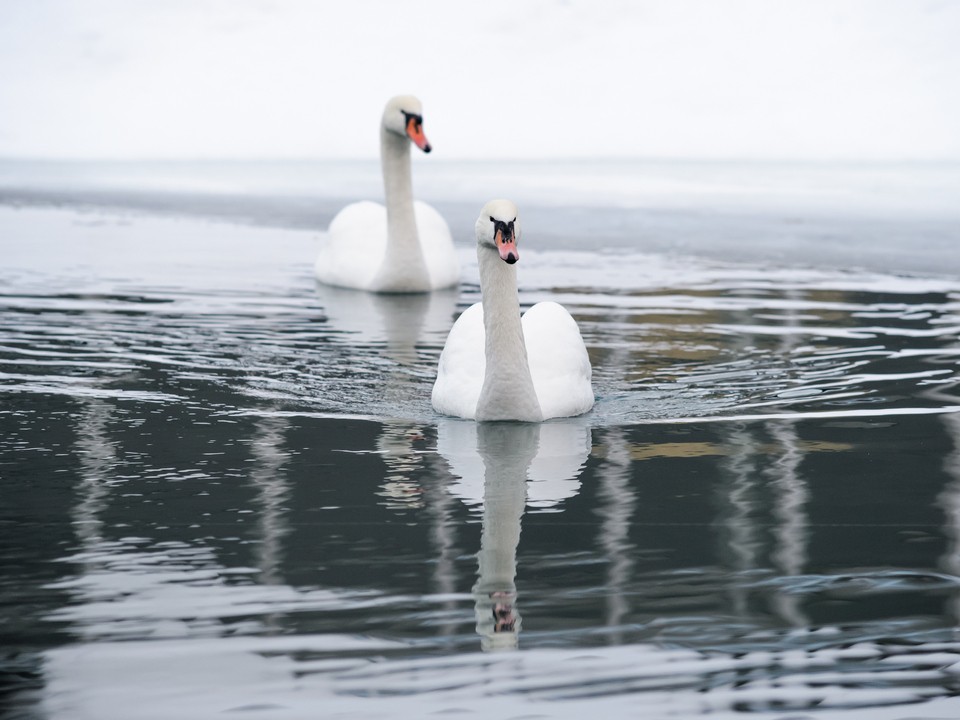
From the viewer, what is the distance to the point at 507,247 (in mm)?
6230

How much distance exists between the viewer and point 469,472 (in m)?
5.71

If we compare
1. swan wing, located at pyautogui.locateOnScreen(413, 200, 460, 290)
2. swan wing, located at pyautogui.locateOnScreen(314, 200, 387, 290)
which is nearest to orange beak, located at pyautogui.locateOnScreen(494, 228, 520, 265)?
swan wing, located at pyautogui.locateOnScreen(413, 200, 460, 290)

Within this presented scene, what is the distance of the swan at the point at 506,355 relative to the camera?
6625mm

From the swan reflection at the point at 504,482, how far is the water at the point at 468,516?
0.06 ft

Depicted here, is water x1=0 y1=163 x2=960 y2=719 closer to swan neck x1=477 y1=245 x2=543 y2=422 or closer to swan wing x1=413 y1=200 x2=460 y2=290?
swan neck x1=477 y1=245 x2=543 y2=422

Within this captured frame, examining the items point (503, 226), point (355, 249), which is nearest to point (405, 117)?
point (355, 249)

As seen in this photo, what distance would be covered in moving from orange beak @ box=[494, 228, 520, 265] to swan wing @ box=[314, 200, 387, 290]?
6.38 metres

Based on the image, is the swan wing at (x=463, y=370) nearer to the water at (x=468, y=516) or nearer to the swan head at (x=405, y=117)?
the water at (x=468, y=516)

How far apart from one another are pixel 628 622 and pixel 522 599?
0.32 meters

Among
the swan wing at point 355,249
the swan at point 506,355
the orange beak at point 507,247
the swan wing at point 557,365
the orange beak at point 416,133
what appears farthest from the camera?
the swan wing at point 355,249

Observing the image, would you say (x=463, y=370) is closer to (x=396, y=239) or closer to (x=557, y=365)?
(x=557, y=365)

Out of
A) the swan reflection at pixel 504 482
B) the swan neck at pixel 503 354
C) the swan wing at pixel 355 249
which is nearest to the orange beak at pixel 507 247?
the swan neck at pixel 503 354

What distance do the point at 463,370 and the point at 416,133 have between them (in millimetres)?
5863

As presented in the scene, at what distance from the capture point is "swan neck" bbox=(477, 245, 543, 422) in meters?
6.63
